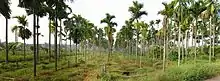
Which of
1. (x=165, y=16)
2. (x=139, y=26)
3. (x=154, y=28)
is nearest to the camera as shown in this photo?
(x=165, y=16)

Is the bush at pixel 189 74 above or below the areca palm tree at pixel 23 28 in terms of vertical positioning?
below

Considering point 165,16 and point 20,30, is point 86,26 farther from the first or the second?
point 165,16

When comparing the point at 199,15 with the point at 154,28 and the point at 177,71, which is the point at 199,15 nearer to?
the point at 177,71

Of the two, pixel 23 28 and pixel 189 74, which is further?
pixel 23 28

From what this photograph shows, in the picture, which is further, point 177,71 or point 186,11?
point 186,11

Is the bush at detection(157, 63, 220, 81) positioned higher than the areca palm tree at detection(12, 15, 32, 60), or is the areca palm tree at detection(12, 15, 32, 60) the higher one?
the areca palm tree at detection(12, 15, 32, 60)

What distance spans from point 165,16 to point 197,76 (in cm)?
2348

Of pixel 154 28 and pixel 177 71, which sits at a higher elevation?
pixel 154 28

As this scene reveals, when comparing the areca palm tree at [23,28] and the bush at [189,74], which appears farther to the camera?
the areca palm tree at [23,28]

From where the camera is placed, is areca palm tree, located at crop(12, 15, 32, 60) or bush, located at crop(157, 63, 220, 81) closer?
bush, located at crop(157, 63, 220, 81)

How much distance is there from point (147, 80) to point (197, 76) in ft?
12.5

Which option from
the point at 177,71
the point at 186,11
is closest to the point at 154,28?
the point at 186,11

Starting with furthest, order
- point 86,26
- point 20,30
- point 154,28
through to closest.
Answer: point 154,28
point 86,26
point 20,30

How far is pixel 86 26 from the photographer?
84000mm
